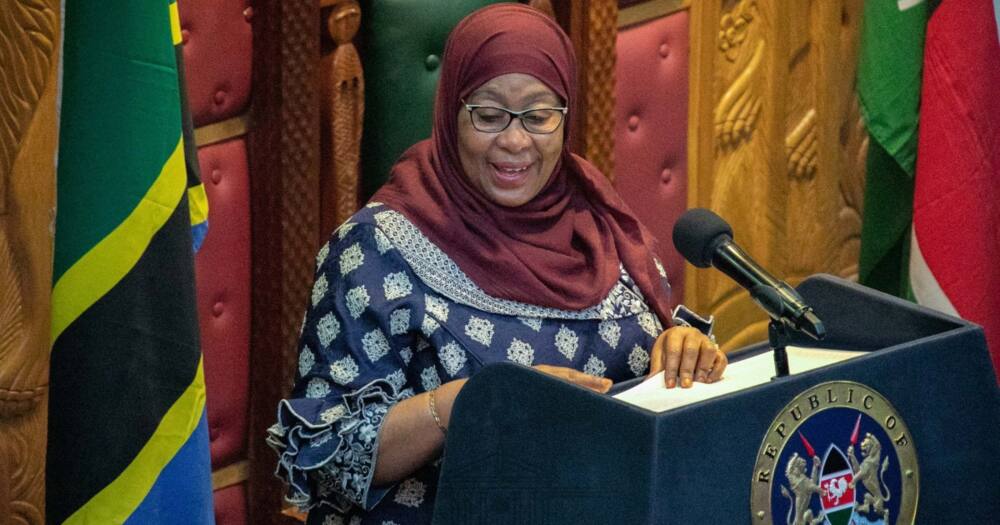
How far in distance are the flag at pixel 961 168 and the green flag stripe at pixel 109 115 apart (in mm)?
2012

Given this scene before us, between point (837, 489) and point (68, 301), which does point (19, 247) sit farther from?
point (837, 489)

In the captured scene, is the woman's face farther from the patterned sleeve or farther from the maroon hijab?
the patterned sleeve

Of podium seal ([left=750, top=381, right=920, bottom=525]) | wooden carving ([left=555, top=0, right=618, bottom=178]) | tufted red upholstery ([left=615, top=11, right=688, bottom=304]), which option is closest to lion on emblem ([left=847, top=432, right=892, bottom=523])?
podium seal ([left=750, top=381, right=920, bottom=525])

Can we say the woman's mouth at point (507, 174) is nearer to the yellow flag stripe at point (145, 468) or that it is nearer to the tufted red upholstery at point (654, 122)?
the yellow flag stripe at point (145, 468)

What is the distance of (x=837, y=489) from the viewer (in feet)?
5.74

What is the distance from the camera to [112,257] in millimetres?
2275

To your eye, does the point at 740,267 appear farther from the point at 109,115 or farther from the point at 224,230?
the point at 224,230

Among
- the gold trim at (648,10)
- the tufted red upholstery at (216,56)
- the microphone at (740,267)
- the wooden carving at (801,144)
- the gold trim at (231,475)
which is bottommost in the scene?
the gold trim at (231,475)

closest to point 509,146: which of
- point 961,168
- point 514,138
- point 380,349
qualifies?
point 514,138

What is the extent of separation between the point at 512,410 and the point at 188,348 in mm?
756

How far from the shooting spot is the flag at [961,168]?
12.0 ft

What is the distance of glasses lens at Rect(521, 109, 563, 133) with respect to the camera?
7.59 ft

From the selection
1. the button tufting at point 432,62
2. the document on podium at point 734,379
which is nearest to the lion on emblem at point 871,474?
the document on podium at point 734,379

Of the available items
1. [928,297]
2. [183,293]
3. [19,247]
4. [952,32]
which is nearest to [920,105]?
[952,32]
